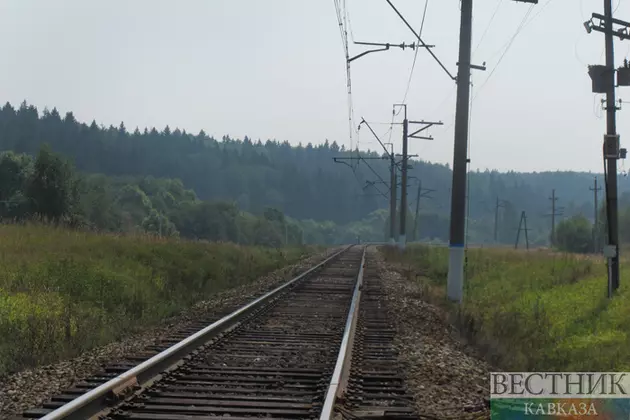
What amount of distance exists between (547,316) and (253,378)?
11.3 meters

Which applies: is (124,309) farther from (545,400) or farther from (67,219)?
(67,219)

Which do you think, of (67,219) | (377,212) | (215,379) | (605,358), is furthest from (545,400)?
(377,212)

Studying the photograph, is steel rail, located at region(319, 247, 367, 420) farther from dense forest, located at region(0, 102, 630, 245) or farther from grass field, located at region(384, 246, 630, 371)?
dense forest, located at region(0, 102, 630, 245)

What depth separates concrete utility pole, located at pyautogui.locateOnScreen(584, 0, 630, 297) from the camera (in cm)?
1939

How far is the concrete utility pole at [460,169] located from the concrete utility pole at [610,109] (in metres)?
3.63

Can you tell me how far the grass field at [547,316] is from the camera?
1140 centimetres

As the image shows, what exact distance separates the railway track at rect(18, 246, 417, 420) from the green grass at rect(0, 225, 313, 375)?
137 cm

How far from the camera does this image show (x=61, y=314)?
11125 millimetres

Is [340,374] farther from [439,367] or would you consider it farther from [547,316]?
[547,316]

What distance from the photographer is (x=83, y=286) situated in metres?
13.6

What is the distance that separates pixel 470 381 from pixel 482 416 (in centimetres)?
183

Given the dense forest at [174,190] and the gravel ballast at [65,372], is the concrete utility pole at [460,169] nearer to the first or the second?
the gravel ballast at [65,372]

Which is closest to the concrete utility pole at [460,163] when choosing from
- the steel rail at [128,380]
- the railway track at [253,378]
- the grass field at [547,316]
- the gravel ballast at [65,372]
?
the grass field at [547,316]

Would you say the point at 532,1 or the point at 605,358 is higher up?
the point at 532,1
